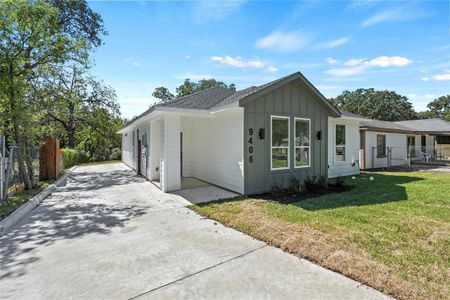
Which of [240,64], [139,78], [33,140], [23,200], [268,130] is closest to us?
[23,200]

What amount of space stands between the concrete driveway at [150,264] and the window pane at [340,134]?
9264 mm

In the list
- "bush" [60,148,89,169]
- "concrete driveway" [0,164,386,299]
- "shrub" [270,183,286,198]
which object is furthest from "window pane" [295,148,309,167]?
"bush" [60,148,89,169]

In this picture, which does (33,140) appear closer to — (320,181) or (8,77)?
(8,77)

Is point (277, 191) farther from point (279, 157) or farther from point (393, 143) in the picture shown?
point (393, 143)

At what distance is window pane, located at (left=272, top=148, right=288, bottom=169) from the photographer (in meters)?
8.22

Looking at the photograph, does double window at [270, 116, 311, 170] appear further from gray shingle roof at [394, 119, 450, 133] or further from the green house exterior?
gray shingle roof at [394, 119, 450, 133]

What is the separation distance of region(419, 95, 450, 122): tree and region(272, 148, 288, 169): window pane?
58.1 metres

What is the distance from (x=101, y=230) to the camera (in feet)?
15.8

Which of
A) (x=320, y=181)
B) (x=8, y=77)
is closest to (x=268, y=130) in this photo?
(x=320, y=181)

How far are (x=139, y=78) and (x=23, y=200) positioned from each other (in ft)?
35.4

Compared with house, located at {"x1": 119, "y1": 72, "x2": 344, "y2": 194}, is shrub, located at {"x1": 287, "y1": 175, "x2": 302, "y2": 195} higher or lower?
lower

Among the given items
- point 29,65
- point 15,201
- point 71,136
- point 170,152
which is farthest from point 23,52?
point 71,136

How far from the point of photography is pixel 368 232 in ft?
14.2

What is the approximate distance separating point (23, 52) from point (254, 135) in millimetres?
8327
